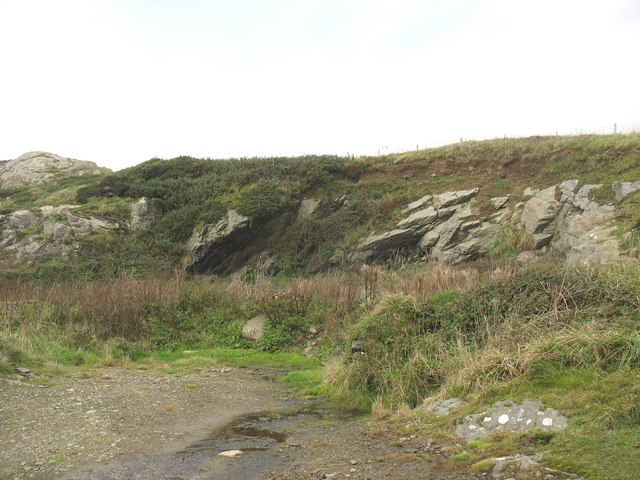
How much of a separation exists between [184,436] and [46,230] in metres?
23.9

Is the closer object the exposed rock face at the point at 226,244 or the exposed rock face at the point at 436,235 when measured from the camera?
the exposed rock face at the point at 436,235

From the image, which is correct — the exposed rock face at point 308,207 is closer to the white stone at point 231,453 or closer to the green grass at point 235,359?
the green grass at point 235,359

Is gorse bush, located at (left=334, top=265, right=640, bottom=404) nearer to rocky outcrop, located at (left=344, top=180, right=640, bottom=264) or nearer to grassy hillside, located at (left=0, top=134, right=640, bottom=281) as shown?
rocky outcrop, located at (left=344, top=180, right=640, bottom=264)

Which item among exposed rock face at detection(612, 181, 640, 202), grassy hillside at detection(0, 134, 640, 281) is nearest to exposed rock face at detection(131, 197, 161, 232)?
grassy hillside at detection(0, 134, 640, 281)

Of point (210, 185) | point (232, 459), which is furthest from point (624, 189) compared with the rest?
point (210, 185)

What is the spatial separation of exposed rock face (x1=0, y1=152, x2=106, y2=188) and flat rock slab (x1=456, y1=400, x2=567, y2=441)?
38083mm

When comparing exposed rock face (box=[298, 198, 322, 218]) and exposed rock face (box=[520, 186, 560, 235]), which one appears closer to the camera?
exposed rock face (box=[520, 186, 560, 235])

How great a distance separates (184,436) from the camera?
29.8 ft

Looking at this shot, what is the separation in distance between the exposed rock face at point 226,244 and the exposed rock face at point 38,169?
1651 cm

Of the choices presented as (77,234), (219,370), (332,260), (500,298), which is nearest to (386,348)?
(500,298)

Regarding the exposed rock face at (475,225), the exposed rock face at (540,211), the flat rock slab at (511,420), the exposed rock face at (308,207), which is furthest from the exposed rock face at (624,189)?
the flat rock slab at (511,420)

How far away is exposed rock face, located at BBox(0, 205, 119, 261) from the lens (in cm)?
2877

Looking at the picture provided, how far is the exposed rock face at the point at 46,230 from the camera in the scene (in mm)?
28766

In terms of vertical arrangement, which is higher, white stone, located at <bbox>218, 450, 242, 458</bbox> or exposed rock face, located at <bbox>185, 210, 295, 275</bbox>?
exposed rock face, located at <bbox>185, 210, 295, 275</bbox>
